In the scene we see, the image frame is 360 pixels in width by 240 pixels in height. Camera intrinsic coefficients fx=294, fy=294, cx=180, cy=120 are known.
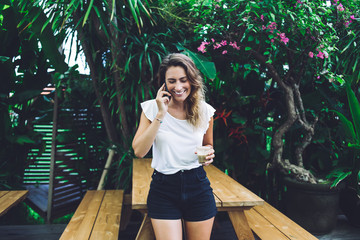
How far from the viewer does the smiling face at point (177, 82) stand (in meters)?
1.72

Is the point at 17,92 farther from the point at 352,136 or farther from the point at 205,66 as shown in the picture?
the point at 352,136

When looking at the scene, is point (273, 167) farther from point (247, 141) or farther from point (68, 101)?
point (68, 101)

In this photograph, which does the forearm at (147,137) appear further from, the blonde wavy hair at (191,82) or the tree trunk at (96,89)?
the tree trunk at (96,89)

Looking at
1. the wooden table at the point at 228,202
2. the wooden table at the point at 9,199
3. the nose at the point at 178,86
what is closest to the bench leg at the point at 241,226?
the wooden table at the point at 228,202

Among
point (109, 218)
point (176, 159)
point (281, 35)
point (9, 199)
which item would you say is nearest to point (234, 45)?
point (281, 35)

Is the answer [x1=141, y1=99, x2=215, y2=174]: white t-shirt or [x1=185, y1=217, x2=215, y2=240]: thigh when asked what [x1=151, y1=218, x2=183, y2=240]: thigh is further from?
[x1=141, y1=99, x2=215, y2=174]: white t-shirt

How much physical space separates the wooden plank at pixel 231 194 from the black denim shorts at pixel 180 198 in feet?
0.58

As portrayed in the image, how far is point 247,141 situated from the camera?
356cm

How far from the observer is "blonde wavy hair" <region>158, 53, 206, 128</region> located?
1725 mm

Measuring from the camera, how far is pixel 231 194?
1.95 meters

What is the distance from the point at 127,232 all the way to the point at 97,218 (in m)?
1.02

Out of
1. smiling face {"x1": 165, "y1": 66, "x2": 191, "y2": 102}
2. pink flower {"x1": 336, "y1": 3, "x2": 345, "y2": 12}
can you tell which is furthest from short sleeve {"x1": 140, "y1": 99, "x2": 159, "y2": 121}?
pink flower {"x1": 336, "y1": 3, "x2": 345, "y2": 12}

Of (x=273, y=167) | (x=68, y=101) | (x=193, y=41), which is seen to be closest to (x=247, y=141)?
(x=273, y=167)

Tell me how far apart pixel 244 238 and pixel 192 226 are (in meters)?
0.48
